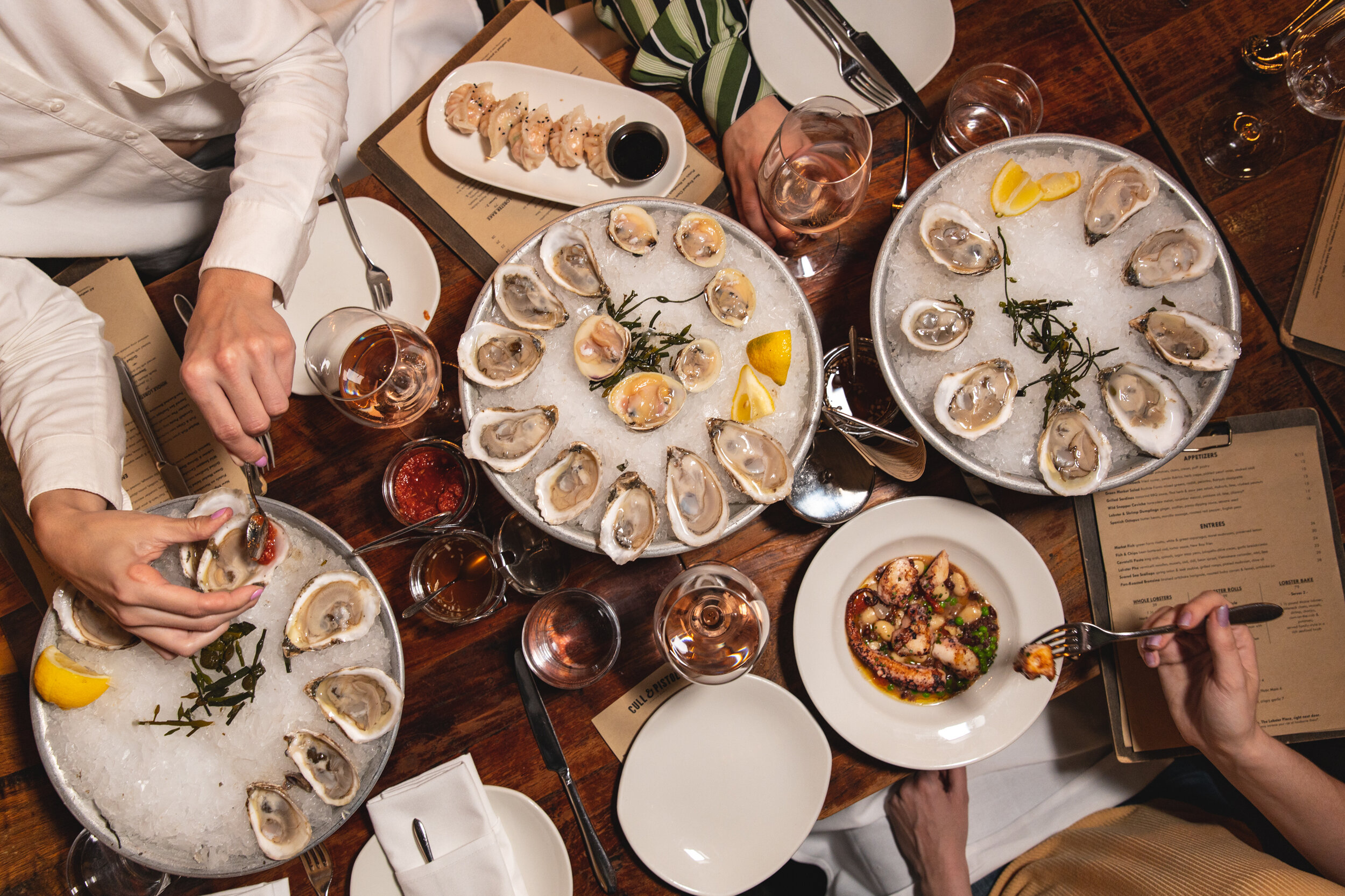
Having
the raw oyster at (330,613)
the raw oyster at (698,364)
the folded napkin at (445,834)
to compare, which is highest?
the raw oyster at (698,364)

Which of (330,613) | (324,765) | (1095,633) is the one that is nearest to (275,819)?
(324,765)

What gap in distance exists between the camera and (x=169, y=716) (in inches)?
50.0

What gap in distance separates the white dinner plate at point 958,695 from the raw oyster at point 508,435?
1.99 ft

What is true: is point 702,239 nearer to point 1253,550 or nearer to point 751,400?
point 751,400

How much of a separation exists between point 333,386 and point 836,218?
3.34ft

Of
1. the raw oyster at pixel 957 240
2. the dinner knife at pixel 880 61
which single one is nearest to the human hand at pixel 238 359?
the raw oyster at pixel 957 240

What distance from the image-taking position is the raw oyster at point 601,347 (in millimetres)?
1242

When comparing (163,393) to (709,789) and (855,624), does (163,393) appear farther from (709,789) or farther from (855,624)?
(855,624)

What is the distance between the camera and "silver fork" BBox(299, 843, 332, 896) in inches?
53.9

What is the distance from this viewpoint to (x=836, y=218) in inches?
51.8

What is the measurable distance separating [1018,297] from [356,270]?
1.36 metres

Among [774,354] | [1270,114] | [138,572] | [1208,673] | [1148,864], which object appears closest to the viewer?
[138,572]

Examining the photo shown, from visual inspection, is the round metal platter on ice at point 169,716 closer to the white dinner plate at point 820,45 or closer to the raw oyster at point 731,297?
the raw oyster at point 731,297

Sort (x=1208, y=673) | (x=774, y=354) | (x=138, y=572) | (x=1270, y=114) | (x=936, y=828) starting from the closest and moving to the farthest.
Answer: (x=138, y=572), (x=774, y=354), (x=1208, y=673), (x=1270, y=114), (x=936, y=828)
